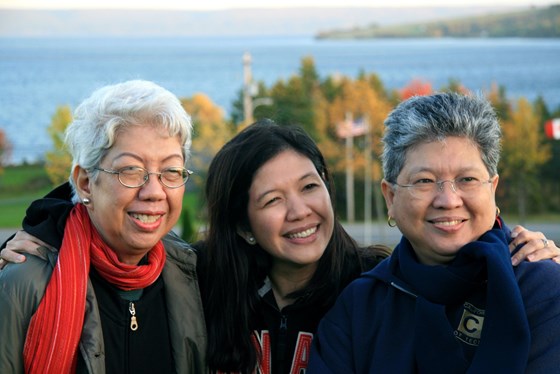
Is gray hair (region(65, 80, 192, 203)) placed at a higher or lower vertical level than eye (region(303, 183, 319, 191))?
higher

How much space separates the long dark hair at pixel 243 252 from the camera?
13.2 ft

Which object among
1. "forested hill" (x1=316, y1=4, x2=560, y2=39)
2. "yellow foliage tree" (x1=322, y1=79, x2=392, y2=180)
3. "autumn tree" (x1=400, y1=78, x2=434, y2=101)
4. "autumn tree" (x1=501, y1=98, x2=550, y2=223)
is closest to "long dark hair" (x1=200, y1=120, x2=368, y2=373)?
"autumn tree" (x1=400, y1=78, x2=434, y2=101)

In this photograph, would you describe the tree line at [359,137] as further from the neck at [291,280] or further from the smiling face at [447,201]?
the smiling face at [447,201]

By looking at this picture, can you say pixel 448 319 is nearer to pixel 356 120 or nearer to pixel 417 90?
pixel 417 90

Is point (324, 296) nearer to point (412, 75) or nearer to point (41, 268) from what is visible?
point (41, 268)

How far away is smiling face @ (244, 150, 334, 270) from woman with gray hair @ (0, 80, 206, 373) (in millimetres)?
451

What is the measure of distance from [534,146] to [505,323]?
49997mm

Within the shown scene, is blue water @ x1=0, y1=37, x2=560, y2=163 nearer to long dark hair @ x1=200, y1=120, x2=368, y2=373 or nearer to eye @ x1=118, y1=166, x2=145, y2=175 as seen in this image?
long dark hair @ x1=200, y1=120, x2=368, y2=373

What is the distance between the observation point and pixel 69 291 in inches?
135

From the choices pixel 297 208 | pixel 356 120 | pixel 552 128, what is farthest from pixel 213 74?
pixel 297 208

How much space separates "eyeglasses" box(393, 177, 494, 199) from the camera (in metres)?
3.23

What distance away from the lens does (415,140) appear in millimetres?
3275

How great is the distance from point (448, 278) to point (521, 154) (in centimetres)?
4892

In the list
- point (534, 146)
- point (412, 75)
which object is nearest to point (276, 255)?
point (534, 146)
